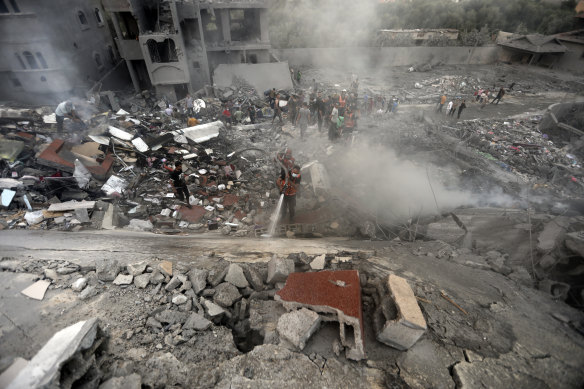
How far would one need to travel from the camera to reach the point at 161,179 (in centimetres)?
689

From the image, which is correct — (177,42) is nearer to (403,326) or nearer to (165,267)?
(165,267)

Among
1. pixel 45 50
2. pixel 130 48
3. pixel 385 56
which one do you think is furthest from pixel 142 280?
pixel 385 56

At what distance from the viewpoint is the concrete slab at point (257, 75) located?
13.5m

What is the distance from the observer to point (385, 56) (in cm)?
2191

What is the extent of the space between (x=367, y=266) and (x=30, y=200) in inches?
263

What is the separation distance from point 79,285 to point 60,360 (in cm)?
143

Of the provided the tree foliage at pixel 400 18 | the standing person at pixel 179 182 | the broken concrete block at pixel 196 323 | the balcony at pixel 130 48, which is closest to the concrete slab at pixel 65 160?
the standing person at pixel 179 182

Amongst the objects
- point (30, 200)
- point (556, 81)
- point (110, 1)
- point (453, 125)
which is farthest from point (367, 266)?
point (556, 81)

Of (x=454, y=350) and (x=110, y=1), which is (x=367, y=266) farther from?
(x=110, y=1)

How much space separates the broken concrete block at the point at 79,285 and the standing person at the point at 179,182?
316 cm

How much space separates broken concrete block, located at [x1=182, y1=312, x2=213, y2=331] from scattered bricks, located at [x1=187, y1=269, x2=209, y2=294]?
40cm

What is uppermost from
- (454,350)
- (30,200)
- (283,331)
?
(283,331)

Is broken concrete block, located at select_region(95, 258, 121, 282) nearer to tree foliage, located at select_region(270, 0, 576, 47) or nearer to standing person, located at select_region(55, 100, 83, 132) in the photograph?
standing person, located at select_region(55, 100, 83, 132)

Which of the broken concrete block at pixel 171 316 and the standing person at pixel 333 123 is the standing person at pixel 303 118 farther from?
the broken concrete block at pixel 171 316
